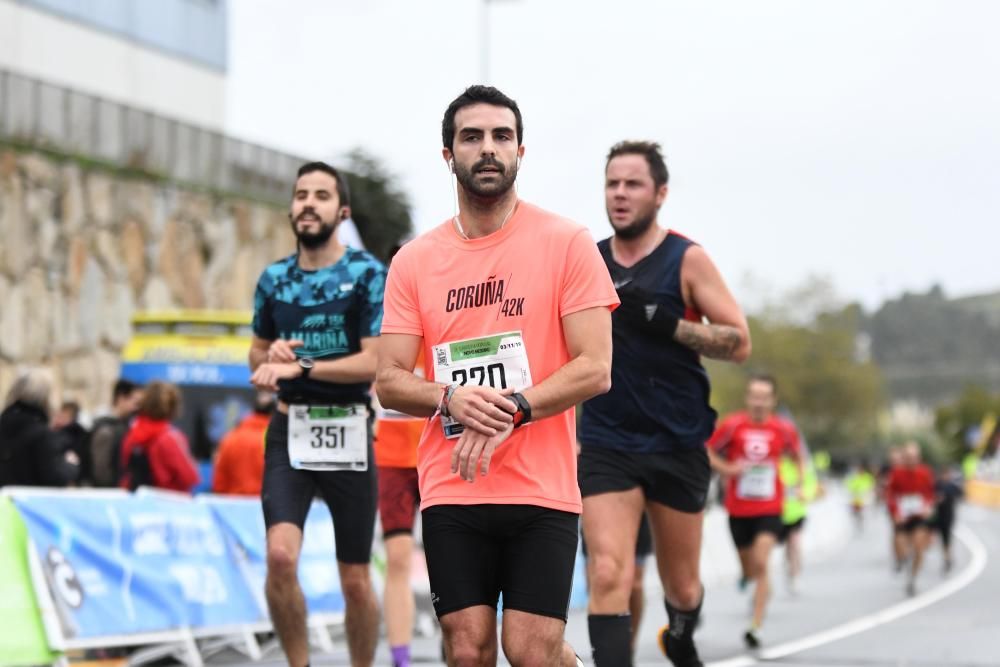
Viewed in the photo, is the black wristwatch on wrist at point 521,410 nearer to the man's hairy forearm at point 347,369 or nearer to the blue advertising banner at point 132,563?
the man's hairy forearm at point 347,369

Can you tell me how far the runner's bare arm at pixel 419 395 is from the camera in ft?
16.4

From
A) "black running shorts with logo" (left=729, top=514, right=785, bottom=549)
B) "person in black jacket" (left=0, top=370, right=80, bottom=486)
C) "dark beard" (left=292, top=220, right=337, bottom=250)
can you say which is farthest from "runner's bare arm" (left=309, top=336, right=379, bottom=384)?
"black running shorts with logo" (left=729, top=514, right=785, bottom=549)

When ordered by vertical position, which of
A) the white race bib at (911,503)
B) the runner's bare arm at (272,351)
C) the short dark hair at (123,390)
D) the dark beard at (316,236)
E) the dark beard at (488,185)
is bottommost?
the white race bib at (911,503)

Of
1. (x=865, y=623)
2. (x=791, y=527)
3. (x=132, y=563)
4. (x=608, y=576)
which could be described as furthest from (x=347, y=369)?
(x=791, y=527)

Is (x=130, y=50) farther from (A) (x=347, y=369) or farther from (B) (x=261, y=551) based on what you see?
(A) (x=347, y=369)

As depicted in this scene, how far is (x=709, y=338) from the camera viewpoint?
7516mm

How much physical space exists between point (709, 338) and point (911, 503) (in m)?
17.2

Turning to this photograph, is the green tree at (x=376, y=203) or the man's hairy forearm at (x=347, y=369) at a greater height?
the green tree at (x=376, y=203)

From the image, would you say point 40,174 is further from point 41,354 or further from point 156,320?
point 156,320

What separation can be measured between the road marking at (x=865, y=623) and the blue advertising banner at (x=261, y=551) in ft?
9.05

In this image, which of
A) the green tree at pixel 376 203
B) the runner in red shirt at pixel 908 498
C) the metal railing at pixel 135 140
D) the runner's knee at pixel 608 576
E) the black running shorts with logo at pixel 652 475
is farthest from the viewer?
the green tree at pixel 376 203

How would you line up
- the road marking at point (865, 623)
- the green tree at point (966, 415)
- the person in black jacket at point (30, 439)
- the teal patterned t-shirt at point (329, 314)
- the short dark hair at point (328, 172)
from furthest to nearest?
the green tree at point (966, 415), the road marking at point (865, 623), the person in black jacket at point (30, 439), the short dark hair at point (328, 172), the teal patterned t-shirt at point (329, 314)

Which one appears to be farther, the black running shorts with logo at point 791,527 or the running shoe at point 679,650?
the black running shorts with logo at point 791,527

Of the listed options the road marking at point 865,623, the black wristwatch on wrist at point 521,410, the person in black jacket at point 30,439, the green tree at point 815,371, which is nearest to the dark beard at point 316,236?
the black wristwatch on wrist at point 521,410
